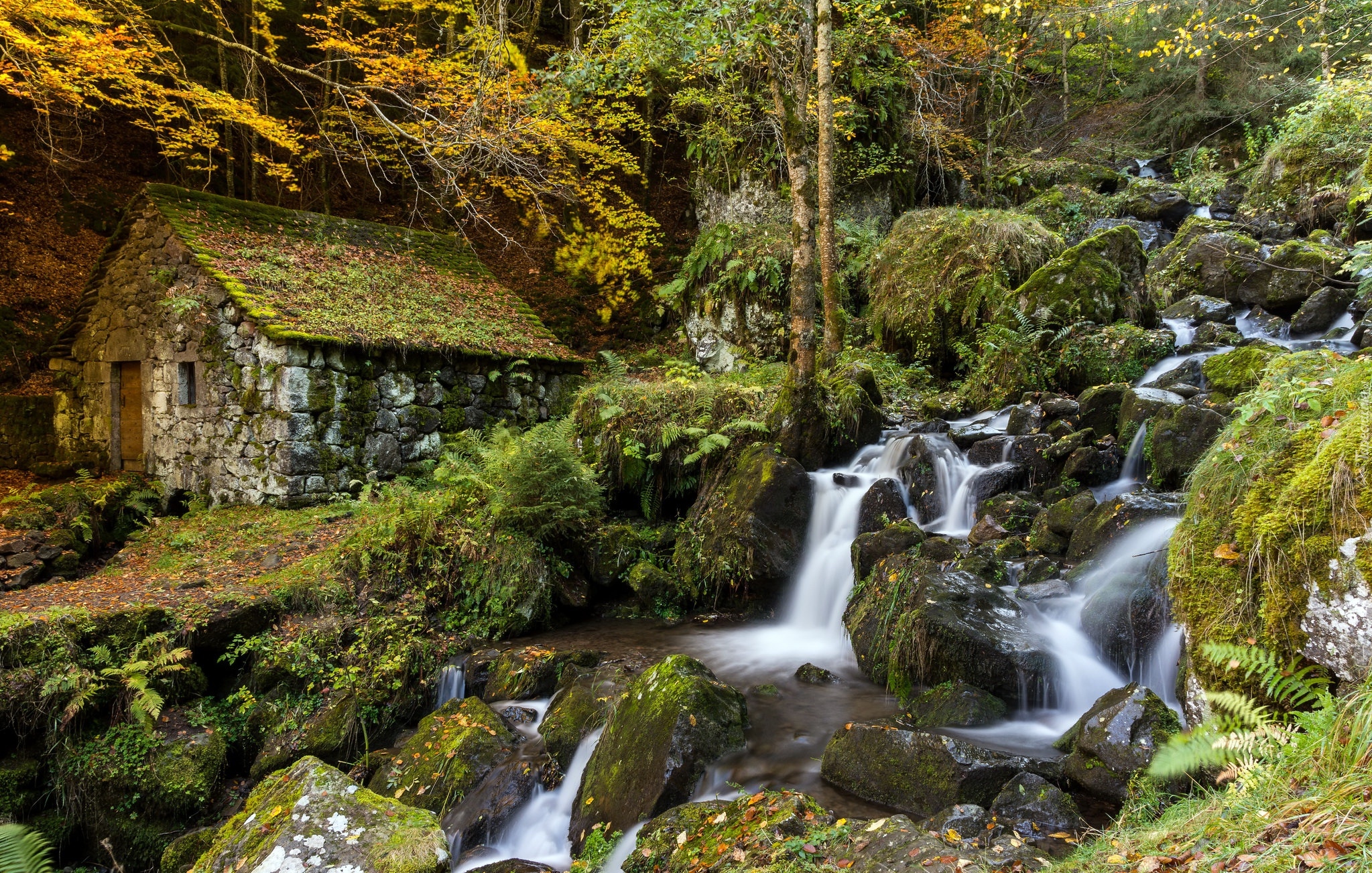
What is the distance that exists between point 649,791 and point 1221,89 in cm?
2453

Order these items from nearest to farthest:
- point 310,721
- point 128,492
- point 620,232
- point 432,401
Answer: point 310,721
point 128,492
point 432,401
point 620,232

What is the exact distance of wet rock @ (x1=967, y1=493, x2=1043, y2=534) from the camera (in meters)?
7.20

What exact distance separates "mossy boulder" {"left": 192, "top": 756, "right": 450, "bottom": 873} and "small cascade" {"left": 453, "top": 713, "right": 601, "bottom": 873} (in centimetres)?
169

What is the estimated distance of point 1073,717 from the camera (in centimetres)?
512

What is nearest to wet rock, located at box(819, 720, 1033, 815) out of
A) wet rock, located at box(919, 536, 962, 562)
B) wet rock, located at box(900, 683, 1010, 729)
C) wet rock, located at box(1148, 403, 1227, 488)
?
wet rock, located at box(900, 683, 1010, 729)

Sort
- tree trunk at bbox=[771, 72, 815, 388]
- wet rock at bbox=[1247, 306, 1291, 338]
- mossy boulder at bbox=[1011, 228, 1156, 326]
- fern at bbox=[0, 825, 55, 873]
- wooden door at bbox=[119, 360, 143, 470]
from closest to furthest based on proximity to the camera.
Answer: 1. fern at bbox=[0, 825, 55, 873]
2. tree trunk at bbox=[771, 72, 815, 388]
3. wet rock at bbox=[1247, 306, 1291, 338]
4. mossy boulder at bbox=[1011, 228, 1156, 326]
5. wooden door at bbox=[119, 360, 143, 470]

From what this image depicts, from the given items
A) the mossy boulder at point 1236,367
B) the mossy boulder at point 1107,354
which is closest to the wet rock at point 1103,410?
the mossy boulder at point 1236,367

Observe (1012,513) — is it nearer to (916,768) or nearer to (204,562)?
(916,768)

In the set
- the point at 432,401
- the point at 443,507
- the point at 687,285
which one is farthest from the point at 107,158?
the point at 443,507

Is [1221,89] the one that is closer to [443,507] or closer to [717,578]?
[717,578]

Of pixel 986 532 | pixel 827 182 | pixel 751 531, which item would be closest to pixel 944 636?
pixel 986 532

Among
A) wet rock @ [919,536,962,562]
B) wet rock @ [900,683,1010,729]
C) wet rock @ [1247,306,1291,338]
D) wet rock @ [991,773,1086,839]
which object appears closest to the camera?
wet rock @ [991,773,1086,839]

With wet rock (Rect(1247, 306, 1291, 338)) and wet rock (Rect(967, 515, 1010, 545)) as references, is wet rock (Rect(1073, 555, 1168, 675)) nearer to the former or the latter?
wet rock (Rect(967, 515, 1010, 545))

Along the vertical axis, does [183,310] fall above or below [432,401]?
above
